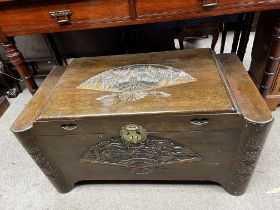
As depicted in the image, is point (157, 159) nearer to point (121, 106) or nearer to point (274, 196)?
point (121, 106)

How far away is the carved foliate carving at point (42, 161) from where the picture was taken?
33.6 inches

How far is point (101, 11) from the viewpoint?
0.88 metres

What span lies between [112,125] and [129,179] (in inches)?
13.8

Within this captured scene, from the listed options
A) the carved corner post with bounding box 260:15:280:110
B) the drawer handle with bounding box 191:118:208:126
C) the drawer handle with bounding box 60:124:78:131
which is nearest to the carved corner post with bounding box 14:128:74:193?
the drawer handle with bounding box 60:124:78:131

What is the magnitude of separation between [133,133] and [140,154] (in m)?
0.14

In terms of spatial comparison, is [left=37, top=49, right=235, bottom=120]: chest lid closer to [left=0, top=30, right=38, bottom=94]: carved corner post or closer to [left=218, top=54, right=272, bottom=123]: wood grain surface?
[left=218, top=54, right=272, bottom=123]: wood grain surface

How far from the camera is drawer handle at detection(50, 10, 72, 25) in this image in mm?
890

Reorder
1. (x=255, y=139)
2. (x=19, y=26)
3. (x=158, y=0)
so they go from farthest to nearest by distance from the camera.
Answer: (x=19, y=26) → (x=158, y=0) → (x=255, y=139)

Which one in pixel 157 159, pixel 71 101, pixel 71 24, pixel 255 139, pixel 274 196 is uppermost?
pixel 71 24

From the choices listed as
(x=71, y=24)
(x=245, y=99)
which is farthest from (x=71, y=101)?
(x=245, y=99)

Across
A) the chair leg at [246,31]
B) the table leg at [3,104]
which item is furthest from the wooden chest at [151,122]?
the table leg at [3,104]

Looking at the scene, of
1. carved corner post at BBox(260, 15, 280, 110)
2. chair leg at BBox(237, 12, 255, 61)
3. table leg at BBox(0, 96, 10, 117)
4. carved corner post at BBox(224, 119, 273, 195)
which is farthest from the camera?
table leg at BBox(0, 96, 10, 117)

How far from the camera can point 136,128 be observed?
75 centimetres

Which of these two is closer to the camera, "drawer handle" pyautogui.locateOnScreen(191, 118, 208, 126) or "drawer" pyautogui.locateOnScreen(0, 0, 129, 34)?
"drawer handle" pyautogui.locateOnScreen(191, 118, 208, 126)
